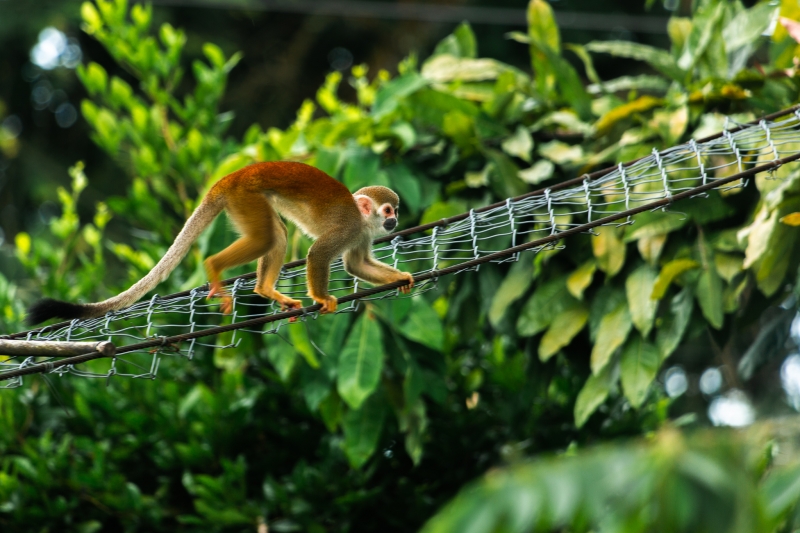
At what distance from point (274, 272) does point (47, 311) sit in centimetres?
85

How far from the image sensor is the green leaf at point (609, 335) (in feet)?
11.0

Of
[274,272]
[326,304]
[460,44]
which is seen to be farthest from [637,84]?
[326,304]

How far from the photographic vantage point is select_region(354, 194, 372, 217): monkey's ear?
3203 millimetres

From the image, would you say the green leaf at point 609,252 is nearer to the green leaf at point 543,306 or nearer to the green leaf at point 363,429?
the green leaf at point 543,306

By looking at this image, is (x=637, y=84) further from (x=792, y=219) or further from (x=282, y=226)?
(x=282, y=226)

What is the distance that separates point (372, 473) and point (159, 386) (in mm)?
1085

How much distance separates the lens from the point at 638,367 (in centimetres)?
338

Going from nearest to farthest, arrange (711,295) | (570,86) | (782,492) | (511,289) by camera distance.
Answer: (782,492) → (711,295) → (511,289) → (570,86)

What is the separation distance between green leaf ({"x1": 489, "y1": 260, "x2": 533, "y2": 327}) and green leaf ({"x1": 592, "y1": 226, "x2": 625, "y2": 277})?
0.98 ft

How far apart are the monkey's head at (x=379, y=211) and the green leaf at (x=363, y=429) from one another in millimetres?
789

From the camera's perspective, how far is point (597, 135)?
403 cm

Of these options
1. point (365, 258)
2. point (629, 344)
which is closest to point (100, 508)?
point (365, 258)

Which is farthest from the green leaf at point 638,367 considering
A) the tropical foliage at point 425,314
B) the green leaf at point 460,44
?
the green leaf at point 460,44

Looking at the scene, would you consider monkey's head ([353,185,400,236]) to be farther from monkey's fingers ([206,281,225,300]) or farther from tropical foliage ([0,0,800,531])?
monkey's fingers ([206,281,225,300])
